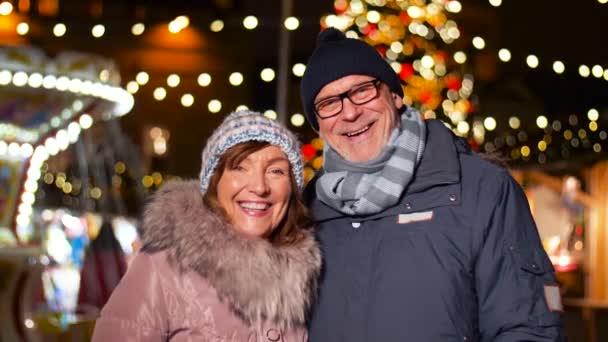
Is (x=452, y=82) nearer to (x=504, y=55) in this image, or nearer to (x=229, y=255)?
(x=504, y=55)

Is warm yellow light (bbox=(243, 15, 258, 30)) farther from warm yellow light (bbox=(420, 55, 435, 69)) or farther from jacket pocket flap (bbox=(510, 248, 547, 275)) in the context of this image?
jacket pocket flap (bbox=(510, 248, 547, 275))

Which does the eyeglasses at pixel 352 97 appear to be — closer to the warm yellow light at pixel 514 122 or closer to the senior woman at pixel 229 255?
the senior woman at pixel 229 255

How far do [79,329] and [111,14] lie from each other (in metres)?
29.4

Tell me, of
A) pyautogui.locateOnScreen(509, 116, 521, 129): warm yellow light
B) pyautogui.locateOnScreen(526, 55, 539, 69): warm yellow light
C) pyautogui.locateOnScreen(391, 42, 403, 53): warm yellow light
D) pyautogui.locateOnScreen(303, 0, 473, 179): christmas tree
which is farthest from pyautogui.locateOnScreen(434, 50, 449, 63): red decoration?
pyautogui.locateOnScreen(526, 55, 539, 69): warm yellow light

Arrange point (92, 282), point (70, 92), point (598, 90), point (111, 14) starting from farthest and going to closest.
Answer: point (111, 14) → point (92, 282) → point (598, 90) → point (70, 92)

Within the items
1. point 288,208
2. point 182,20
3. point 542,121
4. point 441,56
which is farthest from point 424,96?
point 288,208

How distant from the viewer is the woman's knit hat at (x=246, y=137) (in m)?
3.42

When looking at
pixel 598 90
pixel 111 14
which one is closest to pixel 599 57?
pixel 598 90

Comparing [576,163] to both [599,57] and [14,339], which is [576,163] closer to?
[599,57]

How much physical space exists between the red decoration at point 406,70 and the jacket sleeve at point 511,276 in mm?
7888

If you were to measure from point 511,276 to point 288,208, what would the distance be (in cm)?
76

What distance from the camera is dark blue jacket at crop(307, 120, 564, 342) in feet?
10.5

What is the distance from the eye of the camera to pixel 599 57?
8.38m

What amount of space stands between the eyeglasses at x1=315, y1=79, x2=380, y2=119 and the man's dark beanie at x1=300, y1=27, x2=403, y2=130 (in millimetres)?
38
